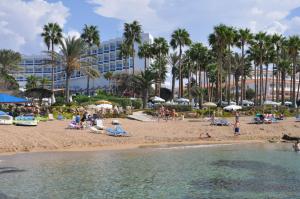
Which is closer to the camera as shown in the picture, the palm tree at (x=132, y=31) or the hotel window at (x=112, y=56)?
the palm tree at (x=132, y=31)

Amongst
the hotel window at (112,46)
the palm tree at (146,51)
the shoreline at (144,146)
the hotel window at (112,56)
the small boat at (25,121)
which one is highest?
the hotel window at (112,46)

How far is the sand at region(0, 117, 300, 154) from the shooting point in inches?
1168

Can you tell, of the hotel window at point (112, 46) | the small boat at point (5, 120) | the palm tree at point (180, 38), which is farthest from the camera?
the hotel window at point (112, 46)

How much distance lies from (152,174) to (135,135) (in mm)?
14258

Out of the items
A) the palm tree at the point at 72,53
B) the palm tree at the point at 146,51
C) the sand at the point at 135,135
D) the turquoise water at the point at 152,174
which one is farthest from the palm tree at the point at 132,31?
the turquoise water at the point at 152,174

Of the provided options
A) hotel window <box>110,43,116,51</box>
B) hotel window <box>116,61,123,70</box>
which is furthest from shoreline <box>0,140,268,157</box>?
hotel window <box>110,43,116,51</box>

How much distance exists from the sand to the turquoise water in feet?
7.87

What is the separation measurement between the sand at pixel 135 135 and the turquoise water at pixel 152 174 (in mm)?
2398

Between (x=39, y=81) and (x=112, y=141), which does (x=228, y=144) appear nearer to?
(x=112, y=141)

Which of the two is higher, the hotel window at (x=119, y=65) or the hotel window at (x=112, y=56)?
the hotel window at (x=112, y=56)

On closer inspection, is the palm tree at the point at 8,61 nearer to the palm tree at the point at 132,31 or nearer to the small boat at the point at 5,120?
the palm tree at the point at 132,31

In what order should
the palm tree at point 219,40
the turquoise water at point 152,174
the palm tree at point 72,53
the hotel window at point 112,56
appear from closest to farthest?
the turquoise water at point 152,174, the palm tree at point 72,53, the palm tree at point 219,40, the hotel window at point 112,56

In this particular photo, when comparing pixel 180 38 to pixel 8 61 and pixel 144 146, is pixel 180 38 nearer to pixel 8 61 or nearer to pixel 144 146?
pixel 8 61

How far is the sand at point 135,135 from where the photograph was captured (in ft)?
97.3
